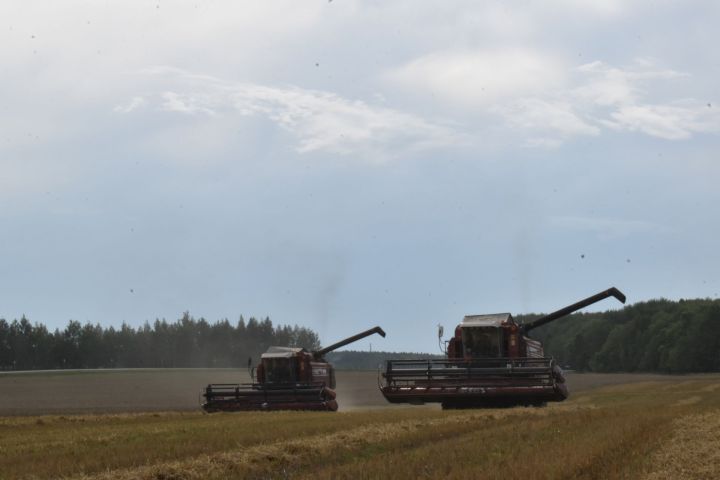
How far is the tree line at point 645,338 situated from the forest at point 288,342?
0.35ft

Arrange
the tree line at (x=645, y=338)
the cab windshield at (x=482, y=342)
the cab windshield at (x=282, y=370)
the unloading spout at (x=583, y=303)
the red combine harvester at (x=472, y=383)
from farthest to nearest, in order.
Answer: the tree line at (x=645, y=338), the cab windshield at (x=282, y=370), the unloading spout at (x=583, y=303), the cab windshield at (x=482, y=342), the red combine harvester at (x=472, y=383)

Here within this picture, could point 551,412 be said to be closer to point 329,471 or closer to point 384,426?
point 384,426

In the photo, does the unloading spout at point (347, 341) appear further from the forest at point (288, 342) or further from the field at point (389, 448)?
the forest at point (288, 342)

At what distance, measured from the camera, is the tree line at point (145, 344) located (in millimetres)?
144250

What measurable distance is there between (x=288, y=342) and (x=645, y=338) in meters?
64.5

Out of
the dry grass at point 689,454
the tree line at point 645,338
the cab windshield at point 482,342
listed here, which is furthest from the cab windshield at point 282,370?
the tree line at point 645,338

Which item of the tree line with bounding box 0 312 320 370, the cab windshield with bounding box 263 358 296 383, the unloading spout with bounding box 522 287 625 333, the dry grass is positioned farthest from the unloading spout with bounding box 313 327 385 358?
the tree line with bounding box 0 312 320 370

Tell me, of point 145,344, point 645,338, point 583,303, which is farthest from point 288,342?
point 583,303

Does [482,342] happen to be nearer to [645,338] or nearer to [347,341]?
[347,341]

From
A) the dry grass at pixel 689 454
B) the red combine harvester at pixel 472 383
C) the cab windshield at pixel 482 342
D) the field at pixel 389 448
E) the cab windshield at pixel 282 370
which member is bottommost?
the dry grass at pixel 689 454

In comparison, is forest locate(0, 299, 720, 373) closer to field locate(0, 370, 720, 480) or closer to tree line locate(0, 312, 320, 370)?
tree line locate(0, 312, 320, 370)

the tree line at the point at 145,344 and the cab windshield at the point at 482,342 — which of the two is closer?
the cab windshield at the point at 482,342

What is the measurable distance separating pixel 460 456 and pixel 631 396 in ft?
106

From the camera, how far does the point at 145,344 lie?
164 m
